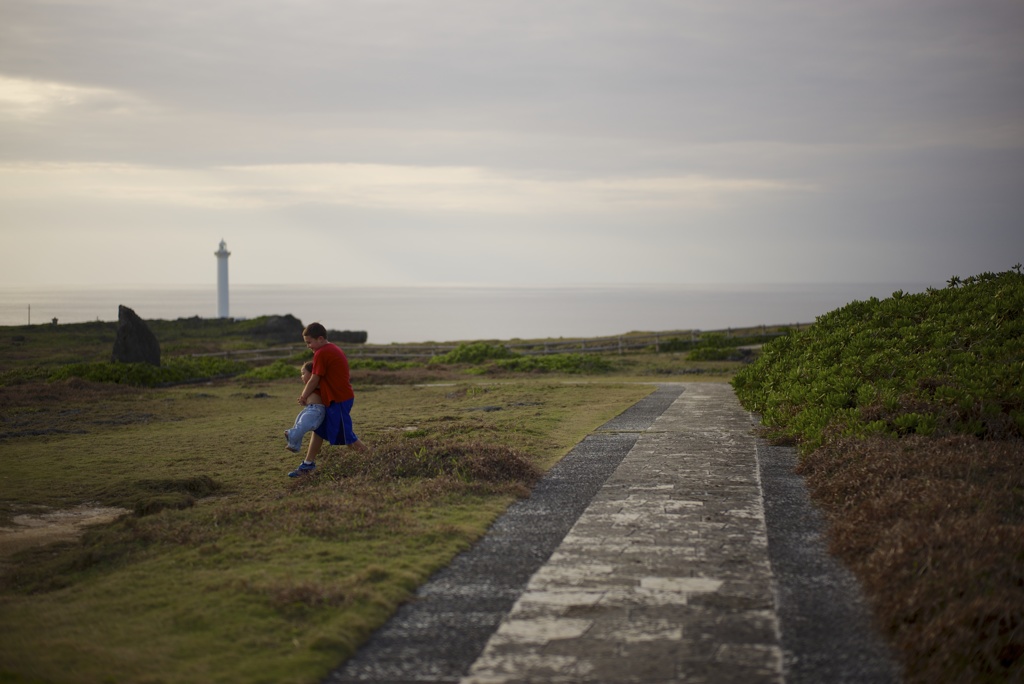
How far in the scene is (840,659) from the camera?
4453 mm

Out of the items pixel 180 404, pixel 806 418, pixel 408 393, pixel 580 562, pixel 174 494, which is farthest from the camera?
pixel 408 393

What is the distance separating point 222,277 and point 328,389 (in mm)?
98488

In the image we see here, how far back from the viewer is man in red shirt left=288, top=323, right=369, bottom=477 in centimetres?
986

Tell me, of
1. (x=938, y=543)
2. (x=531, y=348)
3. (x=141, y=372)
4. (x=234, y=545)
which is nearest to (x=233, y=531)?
(x=234, y=545)

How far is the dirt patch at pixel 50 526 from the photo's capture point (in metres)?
7.66

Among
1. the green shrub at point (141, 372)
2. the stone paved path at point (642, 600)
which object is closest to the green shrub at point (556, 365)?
the green shrub at point (141, 372)

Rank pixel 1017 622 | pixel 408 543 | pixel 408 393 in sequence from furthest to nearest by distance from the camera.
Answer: pixel 408 393 → pixel 408 543 → pixel 1017 622

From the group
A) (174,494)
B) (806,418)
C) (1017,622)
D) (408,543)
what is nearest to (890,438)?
(806,418)

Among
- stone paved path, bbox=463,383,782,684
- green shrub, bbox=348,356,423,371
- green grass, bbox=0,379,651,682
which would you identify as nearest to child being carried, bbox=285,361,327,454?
green grass, bbox=0,379,651,682

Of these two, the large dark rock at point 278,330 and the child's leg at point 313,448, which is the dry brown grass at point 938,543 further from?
the large dark rock at point 278,330

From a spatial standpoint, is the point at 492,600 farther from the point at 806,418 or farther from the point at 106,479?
the point at 106,479

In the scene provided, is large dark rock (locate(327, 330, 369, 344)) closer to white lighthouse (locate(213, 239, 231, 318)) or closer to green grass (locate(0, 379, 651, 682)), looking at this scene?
green grass (locate(0, 379, 651, 682))

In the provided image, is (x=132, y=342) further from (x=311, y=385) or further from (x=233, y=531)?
(x=233, y=531)

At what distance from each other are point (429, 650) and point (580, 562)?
1.76 metres
